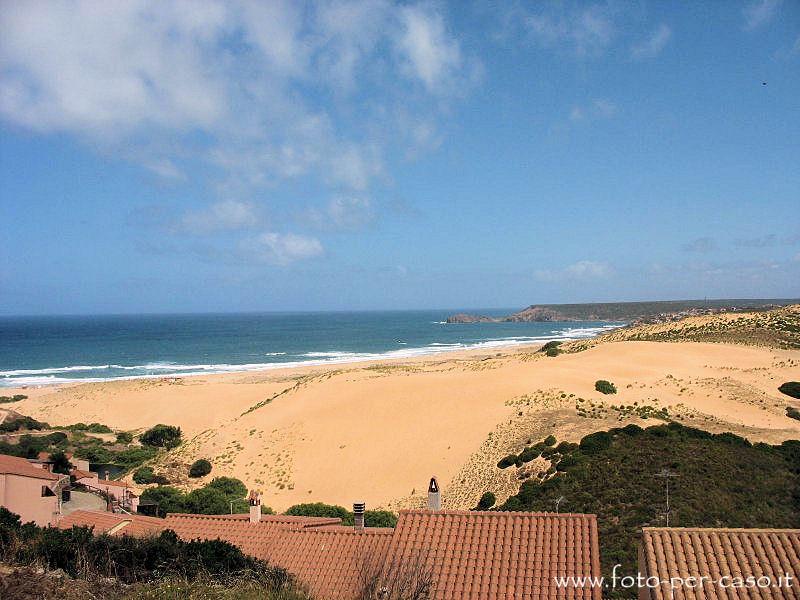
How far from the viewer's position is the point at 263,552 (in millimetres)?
13094

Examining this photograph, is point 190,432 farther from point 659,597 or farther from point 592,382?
point 659,597

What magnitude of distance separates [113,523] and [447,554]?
1003cm

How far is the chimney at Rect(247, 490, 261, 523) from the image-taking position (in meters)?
14.6

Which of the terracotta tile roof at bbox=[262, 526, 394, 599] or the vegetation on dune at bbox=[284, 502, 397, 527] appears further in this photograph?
the vegetation on dune at bbox=[284, 502, 397, 527]

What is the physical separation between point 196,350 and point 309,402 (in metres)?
85.6

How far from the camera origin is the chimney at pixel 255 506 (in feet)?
47.8

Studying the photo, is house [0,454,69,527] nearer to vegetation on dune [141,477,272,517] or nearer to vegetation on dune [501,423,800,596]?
vegetation on dune [141,477,272,517]

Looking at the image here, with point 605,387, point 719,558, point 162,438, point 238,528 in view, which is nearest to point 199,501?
point 238,528

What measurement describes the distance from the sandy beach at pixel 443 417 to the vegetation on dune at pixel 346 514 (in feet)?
10.6

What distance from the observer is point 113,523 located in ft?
54.4

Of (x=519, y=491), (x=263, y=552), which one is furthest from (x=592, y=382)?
(x=263, y=552)

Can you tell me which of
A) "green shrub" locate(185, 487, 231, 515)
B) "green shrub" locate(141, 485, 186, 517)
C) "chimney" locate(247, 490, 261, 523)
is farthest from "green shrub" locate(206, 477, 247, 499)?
"chimney" locate(247, 490, 261, 523)

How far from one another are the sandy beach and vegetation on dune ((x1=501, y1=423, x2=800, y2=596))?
2176mm

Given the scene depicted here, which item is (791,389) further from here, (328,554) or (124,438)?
(124,438)
